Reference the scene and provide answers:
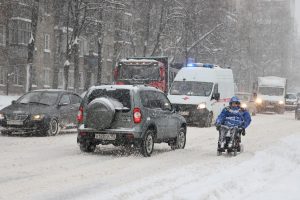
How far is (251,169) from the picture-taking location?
12141mm

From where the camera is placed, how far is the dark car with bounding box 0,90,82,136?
19016 mm

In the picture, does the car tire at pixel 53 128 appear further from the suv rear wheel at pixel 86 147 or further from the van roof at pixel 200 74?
the van roof at pixel 200 74

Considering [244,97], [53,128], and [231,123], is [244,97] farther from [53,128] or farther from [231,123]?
[231,123]

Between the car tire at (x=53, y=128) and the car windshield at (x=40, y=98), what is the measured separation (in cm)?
74

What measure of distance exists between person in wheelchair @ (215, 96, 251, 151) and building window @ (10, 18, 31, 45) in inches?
1379

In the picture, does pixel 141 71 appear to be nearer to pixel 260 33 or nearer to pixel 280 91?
pixel 280 91

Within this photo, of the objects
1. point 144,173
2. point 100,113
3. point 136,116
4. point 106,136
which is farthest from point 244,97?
point 144,173

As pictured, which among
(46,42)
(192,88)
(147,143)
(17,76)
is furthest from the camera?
(46,42)

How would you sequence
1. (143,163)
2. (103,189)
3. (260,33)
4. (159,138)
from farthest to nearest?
1. (260,33)
2. (159,138)
3. (143,163)
4. (103,189)

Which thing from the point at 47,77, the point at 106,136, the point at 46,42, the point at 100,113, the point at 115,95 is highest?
the point at 46,42

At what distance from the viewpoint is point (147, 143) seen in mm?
14562

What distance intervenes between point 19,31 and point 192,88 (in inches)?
996

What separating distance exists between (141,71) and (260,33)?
2798 inches

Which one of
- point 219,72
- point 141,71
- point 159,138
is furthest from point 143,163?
point 141,71
